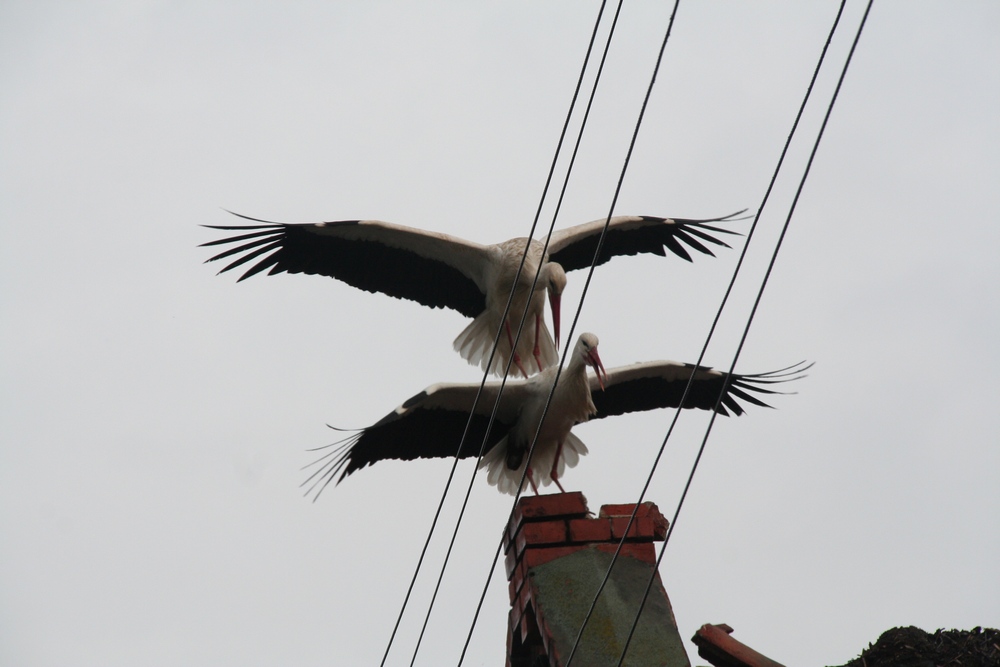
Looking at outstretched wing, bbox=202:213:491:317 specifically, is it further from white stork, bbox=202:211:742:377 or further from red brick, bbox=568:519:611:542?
red brick, bbox=568:519:611:542

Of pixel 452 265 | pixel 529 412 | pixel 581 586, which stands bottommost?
pixel 581 586

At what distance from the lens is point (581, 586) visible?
138 inches

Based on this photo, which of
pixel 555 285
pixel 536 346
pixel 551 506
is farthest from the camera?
pixel 536 346

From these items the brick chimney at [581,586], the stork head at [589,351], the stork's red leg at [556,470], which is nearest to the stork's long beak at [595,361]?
the stork head at [589,351]

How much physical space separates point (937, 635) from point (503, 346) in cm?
340

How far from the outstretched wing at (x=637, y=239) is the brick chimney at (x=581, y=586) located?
3.13 meters

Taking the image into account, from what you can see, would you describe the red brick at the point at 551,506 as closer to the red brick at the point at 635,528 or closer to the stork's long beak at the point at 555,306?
the red brick at the point at 635,528

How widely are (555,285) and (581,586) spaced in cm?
294

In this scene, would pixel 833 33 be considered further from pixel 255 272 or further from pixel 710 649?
pixel 255 272

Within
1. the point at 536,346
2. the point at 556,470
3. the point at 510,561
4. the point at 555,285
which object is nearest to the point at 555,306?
the point at 555,285

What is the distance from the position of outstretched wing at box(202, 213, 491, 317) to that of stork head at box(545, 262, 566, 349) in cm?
38

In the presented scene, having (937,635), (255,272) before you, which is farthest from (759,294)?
(255,272)

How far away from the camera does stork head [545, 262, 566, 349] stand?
6.28m

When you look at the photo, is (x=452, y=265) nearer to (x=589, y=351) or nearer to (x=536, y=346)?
(x=536, y=346)
